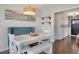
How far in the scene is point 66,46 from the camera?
1505mm


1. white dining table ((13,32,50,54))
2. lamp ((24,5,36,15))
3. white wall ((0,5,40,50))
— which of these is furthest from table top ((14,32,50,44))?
lamp ((24,5,36,15))

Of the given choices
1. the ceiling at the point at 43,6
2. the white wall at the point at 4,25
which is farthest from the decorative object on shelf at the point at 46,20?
the white wall at the point at 4,25

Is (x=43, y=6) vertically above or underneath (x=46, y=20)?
above

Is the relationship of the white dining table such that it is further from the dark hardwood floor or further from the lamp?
the lamp

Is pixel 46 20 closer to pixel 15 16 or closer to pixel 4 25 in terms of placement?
pixel 15 16

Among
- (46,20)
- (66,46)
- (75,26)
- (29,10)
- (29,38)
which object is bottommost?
(66,46)

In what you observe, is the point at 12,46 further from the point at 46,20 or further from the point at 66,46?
the point at 66,46

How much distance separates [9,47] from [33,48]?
38 cm

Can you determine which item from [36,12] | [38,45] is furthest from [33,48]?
[36,12]

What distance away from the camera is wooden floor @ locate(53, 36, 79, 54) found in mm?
1480

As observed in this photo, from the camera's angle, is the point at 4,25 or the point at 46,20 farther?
the point at 46,20

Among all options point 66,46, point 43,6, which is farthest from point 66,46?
point 43,6
